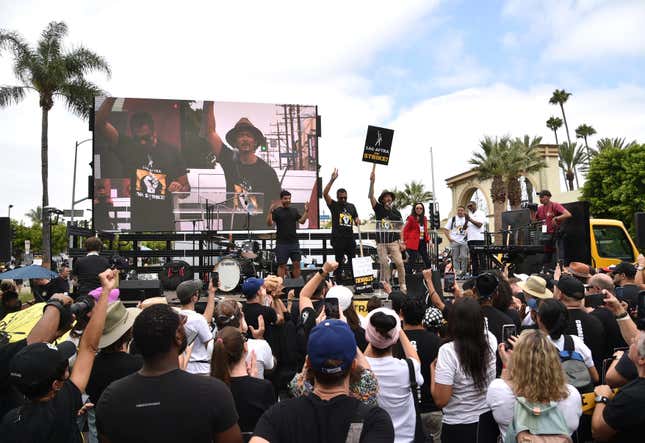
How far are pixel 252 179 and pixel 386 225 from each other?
8.20 m

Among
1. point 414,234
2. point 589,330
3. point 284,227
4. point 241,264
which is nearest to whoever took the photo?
point 589,330

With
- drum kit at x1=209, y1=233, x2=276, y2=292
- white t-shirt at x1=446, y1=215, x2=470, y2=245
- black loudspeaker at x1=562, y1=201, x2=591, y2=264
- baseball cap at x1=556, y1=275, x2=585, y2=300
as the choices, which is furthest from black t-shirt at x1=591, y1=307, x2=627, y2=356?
white t-shirt at x1=446, y1=215, x2=470, y2=245

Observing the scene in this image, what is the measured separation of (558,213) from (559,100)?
52.6m

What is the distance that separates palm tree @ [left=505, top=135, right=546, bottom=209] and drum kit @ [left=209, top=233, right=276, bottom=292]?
2794 cm

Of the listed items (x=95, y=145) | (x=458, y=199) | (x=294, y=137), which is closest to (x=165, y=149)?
(x=95, y=145)

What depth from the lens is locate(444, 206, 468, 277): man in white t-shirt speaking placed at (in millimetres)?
14000

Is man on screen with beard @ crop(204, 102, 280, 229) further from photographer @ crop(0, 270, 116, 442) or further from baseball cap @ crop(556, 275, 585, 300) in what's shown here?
photographer @ crop(0, 270, 116, 442)

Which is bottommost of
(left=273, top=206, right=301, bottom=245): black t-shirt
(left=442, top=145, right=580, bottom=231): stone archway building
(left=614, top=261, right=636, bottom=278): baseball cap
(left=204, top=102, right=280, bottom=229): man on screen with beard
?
(left=614, top=261, right=636, bottom=278): baseball cap

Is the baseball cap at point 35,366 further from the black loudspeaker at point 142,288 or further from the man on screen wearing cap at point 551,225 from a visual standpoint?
the man on screen wearing cap at point 551,225

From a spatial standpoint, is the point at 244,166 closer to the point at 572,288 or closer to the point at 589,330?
the point at 572,288

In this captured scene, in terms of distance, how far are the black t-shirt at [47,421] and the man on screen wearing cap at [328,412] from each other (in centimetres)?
106

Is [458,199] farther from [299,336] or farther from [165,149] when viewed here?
[299,336]

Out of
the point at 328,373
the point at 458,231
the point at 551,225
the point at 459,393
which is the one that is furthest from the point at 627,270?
the point at 458,231

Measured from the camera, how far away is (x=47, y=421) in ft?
8.25
